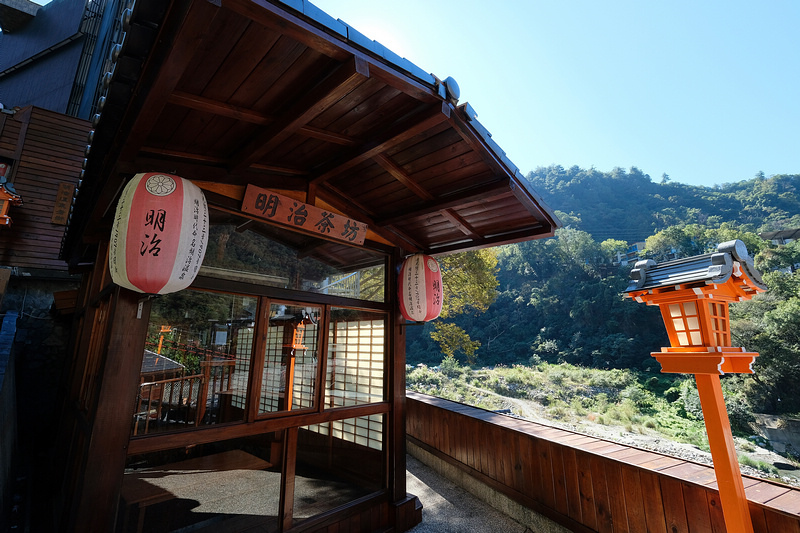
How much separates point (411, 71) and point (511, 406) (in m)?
20.5

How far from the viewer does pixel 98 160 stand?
8.29ft

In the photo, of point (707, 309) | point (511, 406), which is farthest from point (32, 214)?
point (511, 406)

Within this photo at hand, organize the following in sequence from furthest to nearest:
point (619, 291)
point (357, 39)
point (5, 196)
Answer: point (619, 291) → point (5, 196) → point (357, 39)

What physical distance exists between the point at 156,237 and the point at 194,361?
49.5 inches

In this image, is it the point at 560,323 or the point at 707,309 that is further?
the point at 560,323

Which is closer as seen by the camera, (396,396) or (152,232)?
(152,232)

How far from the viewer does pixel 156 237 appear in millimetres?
2156

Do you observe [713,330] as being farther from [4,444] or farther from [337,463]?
[4,444]

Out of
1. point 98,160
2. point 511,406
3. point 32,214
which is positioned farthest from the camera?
point 511,406

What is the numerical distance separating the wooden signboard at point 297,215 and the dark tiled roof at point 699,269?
2.58 meters

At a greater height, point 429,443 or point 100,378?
point 100,378

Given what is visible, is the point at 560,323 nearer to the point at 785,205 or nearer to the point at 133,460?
the point at 785,205

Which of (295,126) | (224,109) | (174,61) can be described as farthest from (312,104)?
(174,61)

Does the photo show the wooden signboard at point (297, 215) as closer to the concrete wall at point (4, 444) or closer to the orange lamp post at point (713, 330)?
the orange lamp post at point (713, 330)
